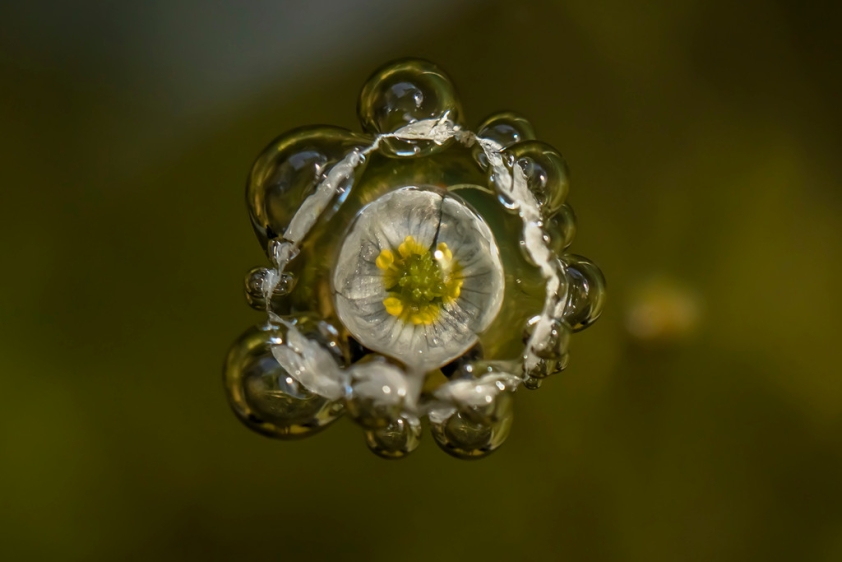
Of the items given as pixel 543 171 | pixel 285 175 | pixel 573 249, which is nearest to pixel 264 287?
pixel 285 175

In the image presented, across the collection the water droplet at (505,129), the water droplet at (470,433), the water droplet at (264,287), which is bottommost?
the water droplet at (470,433)

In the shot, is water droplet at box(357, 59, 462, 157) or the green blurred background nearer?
water droplet at box(357, 59, 462, 157)

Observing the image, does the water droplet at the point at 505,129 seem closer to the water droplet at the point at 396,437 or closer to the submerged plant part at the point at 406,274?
the submerged plant part at the point at 406,274

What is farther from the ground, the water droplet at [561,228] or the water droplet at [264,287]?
the water droplet at [264,287]

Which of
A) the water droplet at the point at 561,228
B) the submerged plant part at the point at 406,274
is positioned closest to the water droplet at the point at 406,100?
the submerged plant part at the point at 406,274

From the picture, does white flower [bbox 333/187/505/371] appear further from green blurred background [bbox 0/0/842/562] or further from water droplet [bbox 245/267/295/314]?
green blurred background [bbox 0/0/842/562]

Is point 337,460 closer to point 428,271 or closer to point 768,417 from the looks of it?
point 428,271

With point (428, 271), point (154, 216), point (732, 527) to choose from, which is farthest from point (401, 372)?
point (732, 527)

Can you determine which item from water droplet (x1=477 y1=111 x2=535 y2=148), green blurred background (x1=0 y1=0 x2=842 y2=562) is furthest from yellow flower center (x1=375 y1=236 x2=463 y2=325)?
green blurred background (x1=0 y1=0 x2=842 y2=562)
